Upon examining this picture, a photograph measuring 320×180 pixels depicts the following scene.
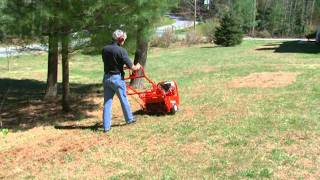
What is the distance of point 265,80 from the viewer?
47.5ft

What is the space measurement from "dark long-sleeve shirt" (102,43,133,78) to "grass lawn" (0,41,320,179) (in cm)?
99

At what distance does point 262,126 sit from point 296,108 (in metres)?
1.64

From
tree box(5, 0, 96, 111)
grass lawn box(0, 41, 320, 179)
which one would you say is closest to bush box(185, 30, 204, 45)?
grass lawn box(0, 41, 320, 179)

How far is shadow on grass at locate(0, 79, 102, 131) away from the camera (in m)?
11.4

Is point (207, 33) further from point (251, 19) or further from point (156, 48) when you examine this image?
point (251, 19)

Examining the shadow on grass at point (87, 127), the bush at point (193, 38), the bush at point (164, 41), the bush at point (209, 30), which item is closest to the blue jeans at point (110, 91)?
the shadow on grass at point (87, 127)

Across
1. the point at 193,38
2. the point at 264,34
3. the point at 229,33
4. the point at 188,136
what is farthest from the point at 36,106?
the point at 264,34

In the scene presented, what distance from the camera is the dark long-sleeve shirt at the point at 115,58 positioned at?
920cm

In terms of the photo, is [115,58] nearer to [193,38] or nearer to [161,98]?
[161,98]

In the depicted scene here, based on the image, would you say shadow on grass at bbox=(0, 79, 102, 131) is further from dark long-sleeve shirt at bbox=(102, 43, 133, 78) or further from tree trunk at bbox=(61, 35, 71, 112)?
dark long-sleeve shirt at bbox=(102, 43, 133, 78)

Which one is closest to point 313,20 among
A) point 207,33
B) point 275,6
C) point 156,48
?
point 275,6

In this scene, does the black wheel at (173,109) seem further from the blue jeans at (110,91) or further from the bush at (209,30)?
the bush at (209,30)

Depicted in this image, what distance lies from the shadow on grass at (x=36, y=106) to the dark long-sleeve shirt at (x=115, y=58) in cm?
211

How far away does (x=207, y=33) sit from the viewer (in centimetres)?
4031
